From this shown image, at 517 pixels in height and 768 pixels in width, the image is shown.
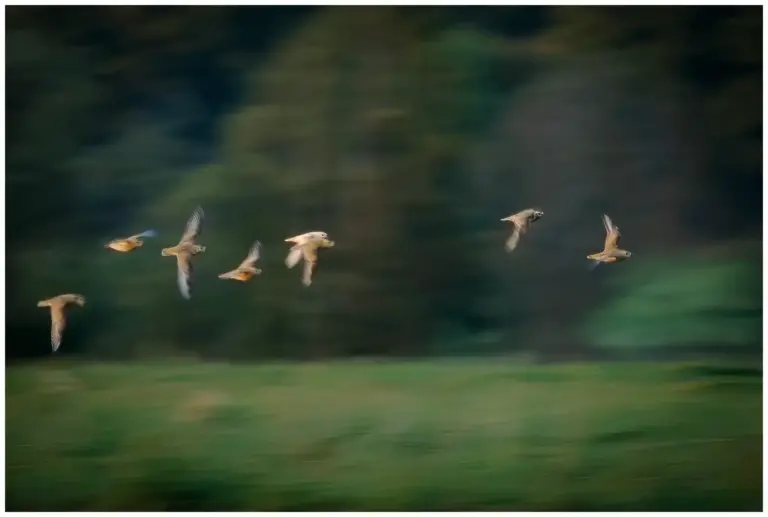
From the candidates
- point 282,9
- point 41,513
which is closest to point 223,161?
point 282,9

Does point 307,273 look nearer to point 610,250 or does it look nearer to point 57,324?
point 57,324

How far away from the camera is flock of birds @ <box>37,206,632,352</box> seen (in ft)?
10.1

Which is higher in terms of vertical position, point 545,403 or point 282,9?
point 282,9

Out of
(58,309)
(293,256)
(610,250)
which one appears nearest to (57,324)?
(58,309)

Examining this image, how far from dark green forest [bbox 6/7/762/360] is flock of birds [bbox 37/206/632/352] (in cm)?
2

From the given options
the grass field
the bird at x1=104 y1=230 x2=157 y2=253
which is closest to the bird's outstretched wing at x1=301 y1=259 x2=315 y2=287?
the grass field

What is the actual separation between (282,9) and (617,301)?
140cm

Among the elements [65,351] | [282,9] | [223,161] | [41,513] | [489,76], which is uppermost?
[282,9]

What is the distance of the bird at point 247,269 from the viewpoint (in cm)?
308

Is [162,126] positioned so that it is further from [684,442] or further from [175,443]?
[684,442]

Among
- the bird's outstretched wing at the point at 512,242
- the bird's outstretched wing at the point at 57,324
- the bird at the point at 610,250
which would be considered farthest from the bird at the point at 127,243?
the bird at the point at 610,250

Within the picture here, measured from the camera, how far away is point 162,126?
122 inches

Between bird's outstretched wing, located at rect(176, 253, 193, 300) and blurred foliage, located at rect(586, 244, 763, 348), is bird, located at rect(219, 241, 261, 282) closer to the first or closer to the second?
bird's outstretched wing, located at rect(176, 253, 193, 300)

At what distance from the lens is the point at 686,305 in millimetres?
3059
